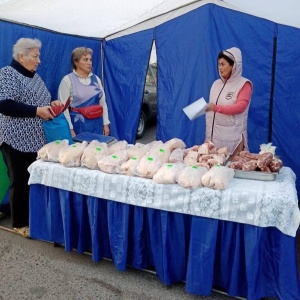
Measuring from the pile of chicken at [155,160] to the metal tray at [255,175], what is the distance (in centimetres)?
8

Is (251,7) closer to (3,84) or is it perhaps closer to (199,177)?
(199,177)

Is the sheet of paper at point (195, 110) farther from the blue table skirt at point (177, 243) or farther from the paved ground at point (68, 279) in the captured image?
the paved ground at point (68, 279)

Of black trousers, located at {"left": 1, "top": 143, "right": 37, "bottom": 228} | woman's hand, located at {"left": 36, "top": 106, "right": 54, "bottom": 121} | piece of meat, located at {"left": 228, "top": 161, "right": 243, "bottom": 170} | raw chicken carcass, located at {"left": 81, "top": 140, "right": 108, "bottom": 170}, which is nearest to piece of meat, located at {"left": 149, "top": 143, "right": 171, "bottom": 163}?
raw chicken carcass, located at {"left": 81, "top": 140, "right": 108, "bottom": 170}

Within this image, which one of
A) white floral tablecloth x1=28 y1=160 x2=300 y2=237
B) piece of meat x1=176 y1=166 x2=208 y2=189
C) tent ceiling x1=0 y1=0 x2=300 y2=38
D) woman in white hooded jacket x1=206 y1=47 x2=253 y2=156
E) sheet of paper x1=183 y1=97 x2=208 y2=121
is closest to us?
white floral tablecloth x1=28 y1=160 x2=300 y2=237

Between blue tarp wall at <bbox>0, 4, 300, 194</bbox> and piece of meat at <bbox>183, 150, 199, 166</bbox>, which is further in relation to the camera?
blue tarp wall at <bbox>0, 4, 300, 194</bbox>

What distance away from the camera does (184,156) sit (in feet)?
8.54

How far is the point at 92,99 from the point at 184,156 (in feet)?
4.68

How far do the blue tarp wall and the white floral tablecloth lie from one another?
61.9 inches

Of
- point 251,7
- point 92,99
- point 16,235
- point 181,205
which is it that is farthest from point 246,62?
point 16,235

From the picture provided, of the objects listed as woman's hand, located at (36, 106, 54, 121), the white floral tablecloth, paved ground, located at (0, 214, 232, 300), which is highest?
woman's hand, located at (36, 106, 54, 121)

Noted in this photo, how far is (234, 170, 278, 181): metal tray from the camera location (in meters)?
2.19

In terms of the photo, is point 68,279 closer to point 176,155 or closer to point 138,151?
point 138,151

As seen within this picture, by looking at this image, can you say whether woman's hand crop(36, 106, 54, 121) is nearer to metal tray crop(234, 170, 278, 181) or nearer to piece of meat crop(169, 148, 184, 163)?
piece of meat crop(169, 148, 184, 163)

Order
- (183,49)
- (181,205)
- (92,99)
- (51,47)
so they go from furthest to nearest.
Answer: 1. (183,49)
2. (51,47)
3. (92,99)
4. (181,205)
